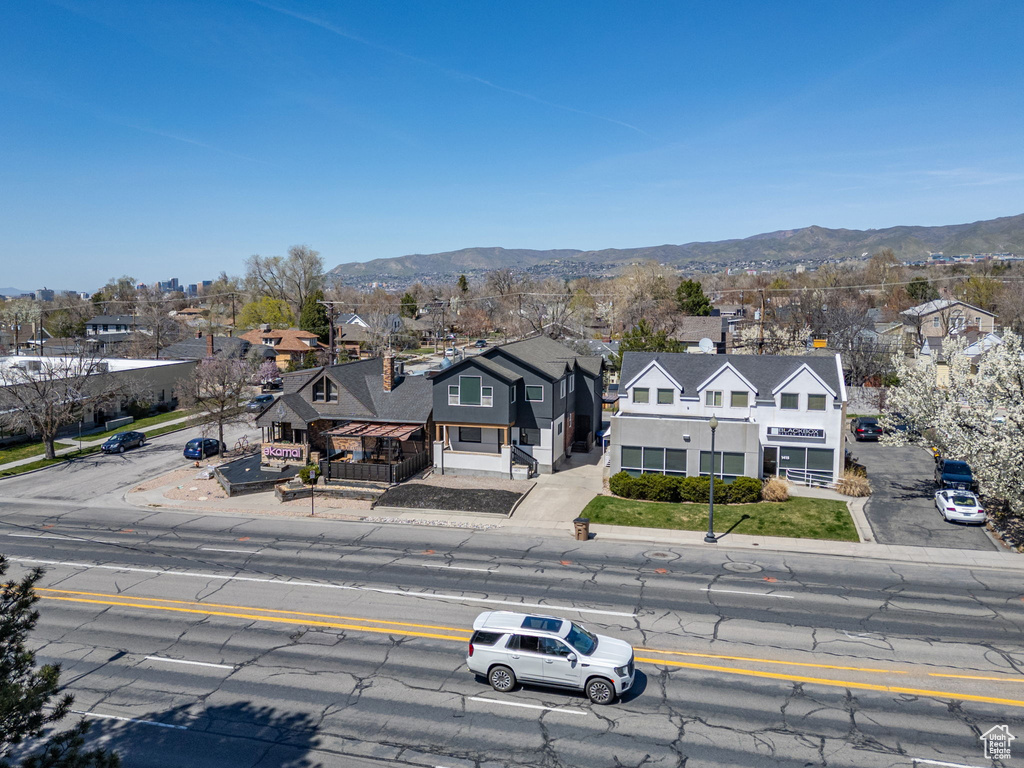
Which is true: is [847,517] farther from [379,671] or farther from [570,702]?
[379,671]

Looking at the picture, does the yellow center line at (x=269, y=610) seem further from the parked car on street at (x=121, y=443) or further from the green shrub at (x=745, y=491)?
the parked car on street at (x=121, y=443)

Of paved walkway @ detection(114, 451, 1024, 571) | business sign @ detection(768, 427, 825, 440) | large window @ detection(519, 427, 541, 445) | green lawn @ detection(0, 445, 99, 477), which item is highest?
business sign @ detection(768, 427, 825, 440)

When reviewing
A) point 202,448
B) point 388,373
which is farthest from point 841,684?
point 202,448

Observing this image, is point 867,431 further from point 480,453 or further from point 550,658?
point 550,658

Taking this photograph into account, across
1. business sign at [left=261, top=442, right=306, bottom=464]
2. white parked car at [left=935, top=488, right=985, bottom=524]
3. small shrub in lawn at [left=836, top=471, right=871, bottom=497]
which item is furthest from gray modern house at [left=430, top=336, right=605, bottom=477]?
white parked car at [left=935, top=488, right=985, bottom=524]

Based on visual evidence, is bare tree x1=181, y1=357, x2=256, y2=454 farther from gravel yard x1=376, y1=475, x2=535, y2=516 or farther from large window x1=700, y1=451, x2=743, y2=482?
large window x1=700, y1=451, x2=743, y2=482
